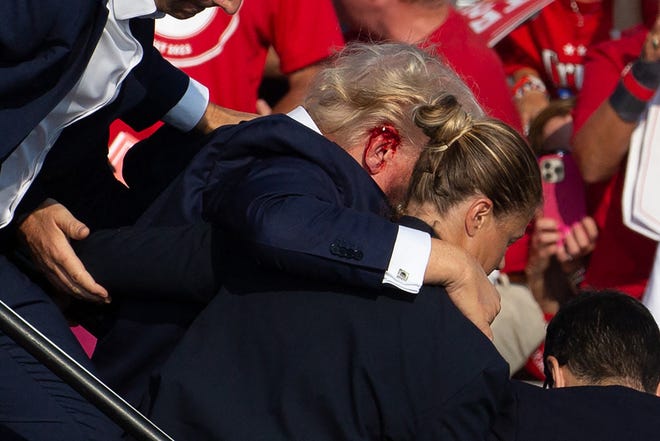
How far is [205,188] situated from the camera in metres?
3.23

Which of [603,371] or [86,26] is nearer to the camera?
[86,26]

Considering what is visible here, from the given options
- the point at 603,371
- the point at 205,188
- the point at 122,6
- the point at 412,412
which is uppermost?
the point at 122,6

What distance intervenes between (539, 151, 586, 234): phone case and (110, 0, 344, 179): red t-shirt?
917 millimetres

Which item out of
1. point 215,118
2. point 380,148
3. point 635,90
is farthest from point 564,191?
point 380,148

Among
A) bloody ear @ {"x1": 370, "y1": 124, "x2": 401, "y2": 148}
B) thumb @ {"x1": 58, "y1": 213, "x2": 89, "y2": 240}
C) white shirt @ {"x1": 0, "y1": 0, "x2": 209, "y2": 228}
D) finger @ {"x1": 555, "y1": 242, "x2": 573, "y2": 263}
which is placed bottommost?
finger @ {"x1": 555, "y1": 242, "x2": 573, "y2": 263}

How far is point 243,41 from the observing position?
492 cm

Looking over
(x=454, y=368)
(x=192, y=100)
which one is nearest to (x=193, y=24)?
(x=192, y=100)

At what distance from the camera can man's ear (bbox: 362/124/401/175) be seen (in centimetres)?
319

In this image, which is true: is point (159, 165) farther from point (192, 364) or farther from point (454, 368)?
point (454, 368)

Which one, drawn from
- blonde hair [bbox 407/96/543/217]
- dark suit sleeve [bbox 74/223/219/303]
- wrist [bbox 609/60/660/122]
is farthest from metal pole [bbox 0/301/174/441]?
wrist [bbox 609/60/660/122]

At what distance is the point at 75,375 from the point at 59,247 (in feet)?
1.78

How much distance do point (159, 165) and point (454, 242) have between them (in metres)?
0.84

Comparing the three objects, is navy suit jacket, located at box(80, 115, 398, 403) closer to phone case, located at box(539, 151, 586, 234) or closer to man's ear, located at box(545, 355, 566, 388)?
man's ear, located at box(545, 355, 566, 388)

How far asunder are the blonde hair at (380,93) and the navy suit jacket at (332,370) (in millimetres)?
439
